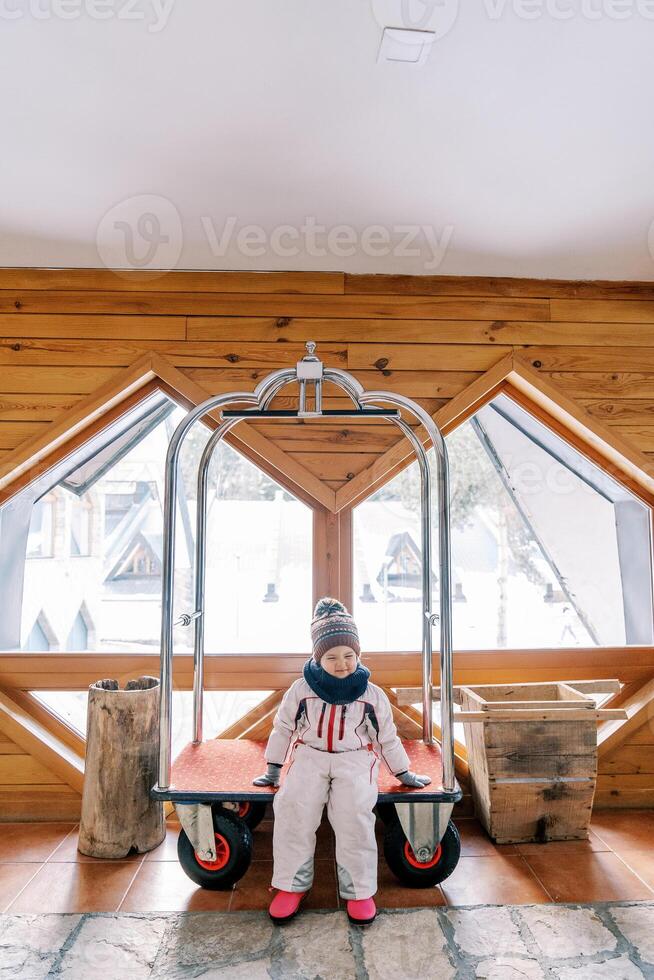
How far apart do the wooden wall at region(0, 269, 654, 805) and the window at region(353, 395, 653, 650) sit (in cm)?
25

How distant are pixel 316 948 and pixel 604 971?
2.44 ft

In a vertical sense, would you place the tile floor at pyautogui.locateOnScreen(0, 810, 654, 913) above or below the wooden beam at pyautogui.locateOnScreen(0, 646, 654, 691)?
below

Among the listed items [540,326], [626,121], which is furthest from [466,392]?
[626,121]

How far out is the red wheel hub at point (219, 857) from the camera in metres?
2.12

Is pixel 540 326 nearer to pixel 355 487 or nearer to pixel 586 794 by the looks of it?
pixel 355 487

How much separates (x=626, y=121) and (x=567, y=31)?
42 centimetres

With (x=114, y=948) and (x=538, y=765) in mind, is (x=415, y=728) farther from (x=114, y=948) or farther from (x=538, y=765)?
(x=114, y=948)

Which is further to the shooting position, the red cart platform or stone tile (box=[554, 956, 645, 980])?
the red cart platform

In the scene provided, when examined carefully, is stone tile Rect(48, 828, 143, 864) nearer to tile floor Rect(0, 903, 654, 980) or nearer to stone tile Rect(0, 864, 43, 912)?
stone tile Rect(0, 864, 43, 912)

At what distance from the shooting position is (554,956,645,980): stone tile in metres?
1.69

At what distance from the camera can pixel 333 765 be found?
81.7 inches
